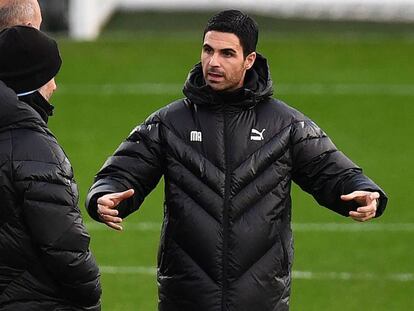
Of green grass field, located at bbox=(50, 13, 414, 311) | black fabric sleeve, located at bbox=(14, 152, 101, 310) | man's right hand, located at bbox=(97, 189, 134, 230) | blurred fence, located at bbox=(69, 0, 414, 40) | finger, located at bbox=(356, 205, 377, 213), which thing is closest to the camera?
black fabric sleeve, located at bbox=(14, 152, 101, 310)

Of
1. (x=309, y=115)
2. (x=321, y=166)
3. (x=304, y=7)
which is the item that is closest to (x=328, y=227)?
(x=309, y=115)

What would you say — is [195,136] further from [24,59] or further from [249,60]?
[24,59]

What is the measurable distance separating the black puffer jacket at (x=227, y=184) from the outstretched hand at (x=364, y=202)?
0.10 metres

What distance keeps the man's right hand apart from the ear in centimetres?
84

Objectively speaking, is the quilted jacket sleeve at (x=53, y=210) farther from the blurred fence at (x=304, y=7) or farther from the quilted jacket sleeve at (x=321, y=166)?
the blurred fence at (x=304, y=7)

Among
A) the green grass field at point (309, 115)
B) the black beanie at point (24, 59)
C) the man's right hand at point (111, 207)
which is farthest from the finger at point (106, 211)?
the green grass field at point (309, 115)

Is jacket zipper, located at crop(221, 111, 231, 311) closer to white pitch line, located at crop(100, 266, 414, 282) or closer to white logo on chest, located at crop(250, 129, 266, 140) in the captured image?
white logo on chest, located at crop(250, 129, 266, 140)

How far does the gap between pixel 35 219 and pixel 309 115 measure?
1098cm

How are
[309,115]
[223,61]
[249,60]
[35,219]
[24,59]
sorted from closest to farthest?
1. [35,219]
2. [24,59]
3. [223,61]
4. [249,60]
5. [309,115]

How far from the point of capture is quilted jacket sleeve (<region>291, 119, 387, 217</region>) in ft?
22.0

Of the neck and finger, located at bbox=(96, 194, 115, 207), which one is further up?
the neck

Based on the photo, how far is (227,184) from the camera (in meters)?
6.62

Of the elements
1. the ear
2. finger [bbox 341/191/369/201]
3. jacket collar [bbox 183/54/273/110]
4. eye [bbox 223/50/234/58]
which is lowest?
finger [bbox 341/191/369/201]

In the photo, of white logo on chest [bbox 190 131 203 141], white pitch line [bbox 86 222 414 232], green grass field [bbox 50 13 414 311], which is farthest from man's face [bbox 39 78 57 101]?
white pitch line [bbox 86 222 414 232]
